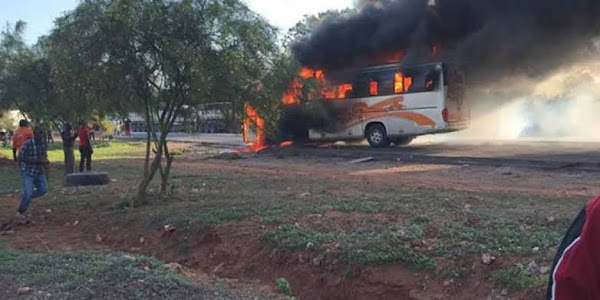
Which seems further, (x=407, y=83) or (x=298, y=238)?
(x=407, y=83)

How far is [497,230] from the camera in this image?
19.8 ft

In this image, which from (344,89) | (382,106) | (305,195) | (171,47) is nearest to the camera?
(171,47)

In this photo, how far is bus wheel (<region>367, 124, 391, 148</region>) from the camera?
21734 millimetres

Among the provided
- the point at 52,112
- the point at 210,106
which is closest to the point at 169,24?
the point at 210,106

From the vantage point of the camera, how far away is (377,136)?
72.3ft

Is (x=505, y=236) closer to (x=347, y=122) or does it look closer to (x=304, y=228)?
(x=304, y=228)

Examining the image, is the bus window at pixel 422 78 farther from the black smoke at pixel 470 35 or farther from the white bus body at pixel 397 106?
the black smoke at pixel 470 35

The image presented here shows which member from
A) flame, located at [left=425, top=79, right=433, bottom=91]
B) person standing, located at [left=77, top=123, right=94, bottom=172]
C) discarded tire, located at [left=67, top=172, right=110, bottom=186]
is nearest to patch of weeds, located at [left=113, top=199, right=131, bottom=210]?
discarded tire, located at [left=67, top=172, right=110, bottom=186]

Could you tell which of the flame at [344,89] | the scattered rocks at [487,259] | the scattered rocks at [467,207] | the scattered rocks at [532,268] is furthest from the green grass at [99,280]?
the flame at [344,89]

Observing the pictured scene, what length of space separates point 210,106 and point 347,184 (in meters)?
3.55

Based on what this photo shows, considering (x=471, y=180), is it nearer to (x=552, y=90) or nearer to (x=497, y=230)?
(x=497, y=230)

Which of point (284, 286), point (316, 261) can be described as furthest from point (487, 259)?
point (284, 286)

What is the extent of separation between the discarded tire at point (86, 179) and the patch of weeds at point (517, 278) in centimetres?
1047

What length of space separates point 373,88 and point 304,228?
15628 mm
